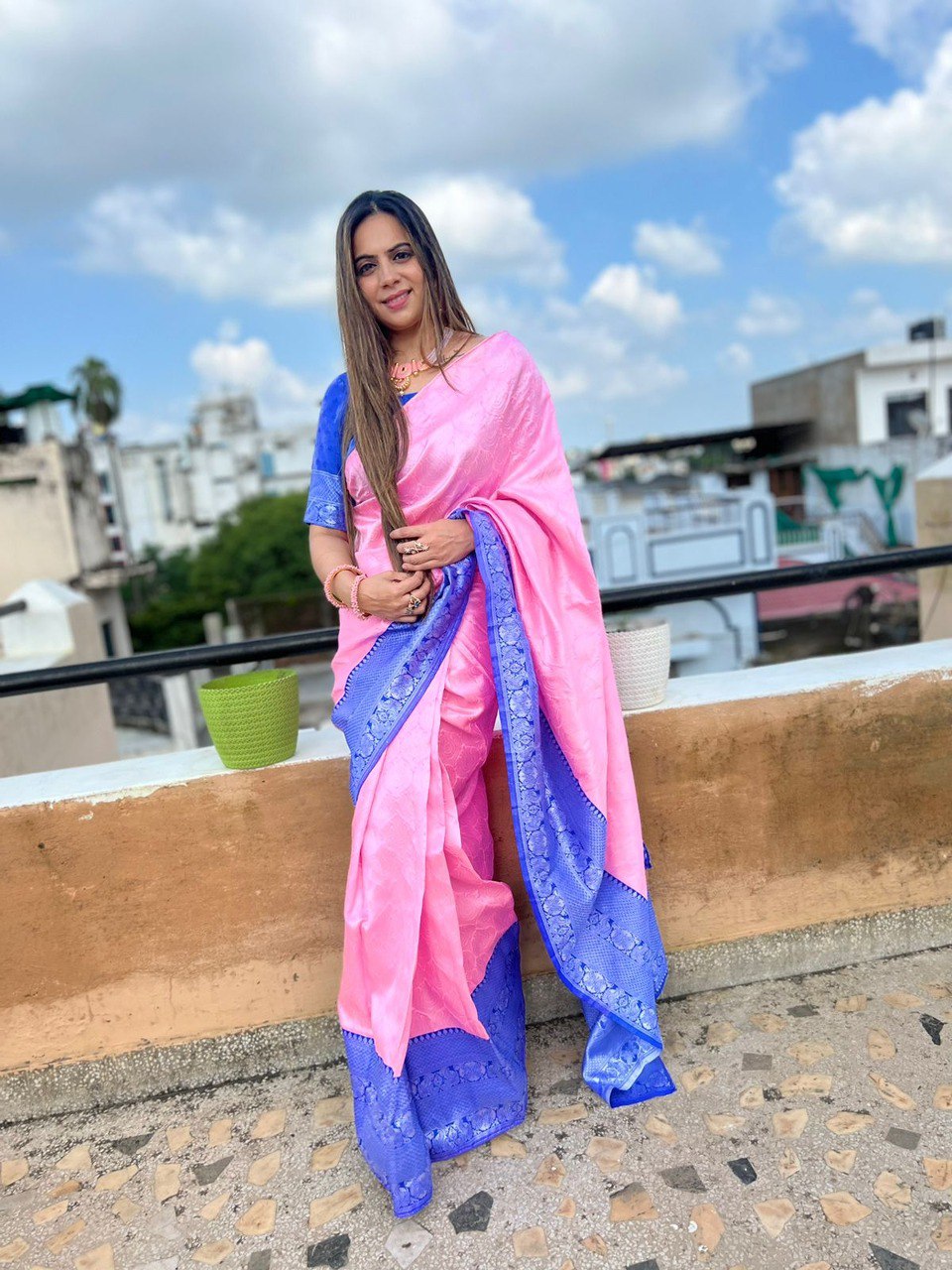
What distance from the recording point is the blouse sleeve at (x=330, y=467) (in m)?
1.75

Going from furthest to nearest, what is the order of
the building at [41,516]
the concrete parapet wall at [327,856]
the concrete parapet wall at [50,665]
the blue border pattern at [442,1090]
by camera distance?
the building at [41,516] < the concrete parapet wall at [50,665] < the concrete parapet wall at [327,856] < the blue border pattern at [442,1090]

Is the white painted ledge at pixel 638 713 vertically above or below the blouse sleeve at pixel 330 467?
below

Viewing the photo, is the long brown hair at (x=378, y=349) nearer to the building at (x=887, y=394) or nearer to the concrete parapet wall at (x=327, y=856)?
the concrete parapet wall at (x=327, y=856)

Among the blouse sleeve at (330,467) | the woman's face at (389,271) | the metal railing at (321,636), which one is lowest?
the metal railing at (321,636)

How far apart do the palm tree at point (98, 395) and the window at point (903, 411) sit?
26404 mm

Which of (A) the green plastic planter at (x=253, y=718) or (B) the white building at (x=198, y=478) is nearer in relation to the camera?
(A) the green plastic planter at (x=253, y=718)

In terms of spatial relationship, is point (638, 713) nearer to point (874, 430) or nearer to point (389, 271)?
point (389, 271)

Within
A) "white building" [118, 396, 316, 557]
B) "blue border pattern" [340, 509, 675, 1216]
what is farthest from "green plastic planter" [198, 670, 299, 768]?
"white building" [118, 396, 316, 557]

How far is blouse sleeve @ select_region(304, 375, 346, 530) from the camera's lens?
5.73 ft

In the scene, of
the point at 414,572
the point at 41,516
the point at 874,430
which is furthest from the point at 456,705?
the point at 874,430

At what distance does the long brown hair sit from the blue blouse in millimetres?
26

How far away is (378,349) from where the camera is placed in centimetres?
171

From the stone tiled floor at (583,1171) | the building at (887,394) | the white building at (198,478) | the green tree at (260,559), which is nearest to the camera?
the stone tiled floor at (583,1171)

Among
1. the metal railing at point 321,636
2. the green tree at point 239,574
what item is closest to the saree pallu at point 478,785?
the metal railing at point 321,636
